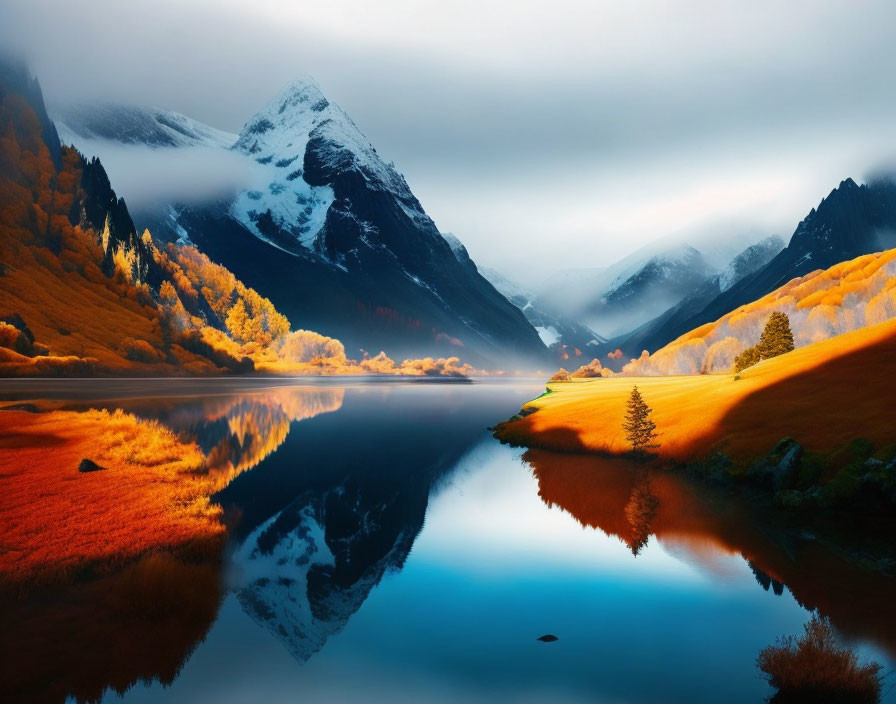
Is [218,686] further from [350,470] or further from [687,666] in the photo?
[350,470]

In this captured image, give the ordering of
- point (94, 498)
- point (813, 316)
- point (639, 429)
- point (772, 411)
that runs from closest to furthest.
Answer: point (94, 498) < point (772, 411) < point (639, 429) < point (813, 316)

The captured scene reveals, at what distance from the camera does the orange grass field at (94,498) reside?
20.1 metres

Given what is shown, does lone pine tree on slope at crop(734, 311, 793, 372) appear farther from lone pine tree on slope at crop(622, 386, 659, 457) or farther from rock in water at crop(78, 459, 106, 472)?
rock in water at crop(78, 459, 106, 472)

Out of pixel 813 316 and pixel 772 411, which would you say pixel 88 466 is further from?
pixel 813 316

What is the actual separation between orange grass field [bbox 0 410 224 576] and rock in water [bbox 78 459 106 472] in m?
0.36

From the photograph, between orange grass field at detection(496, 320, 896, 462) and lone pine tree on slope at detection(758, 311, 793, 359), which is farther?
lone pine tree on slope at detection(758, 311, 793, 359)

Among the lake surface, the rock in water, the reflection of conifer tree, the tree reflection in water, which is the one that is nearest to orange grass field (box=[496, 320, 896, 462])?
the tree reflection in water

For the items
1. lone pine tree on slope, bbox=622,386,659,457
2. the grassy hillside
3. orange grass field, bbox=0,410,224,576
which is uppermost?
the grassy hillside

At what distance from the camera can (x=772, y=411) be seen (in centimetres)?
3775

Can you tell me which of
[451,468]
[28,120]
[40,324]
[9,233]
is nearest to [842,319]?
[451,468]

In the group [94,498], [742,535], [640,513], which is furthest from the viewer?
[640,513]

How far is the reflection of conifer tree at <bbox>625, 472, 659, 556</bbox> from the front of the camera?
2491 centimetres

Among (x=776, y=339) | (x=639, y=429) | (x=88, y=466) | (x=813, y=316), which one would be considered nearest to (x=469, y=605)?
(x=88, y=466)

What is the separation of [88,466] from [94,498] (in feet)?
22.2
